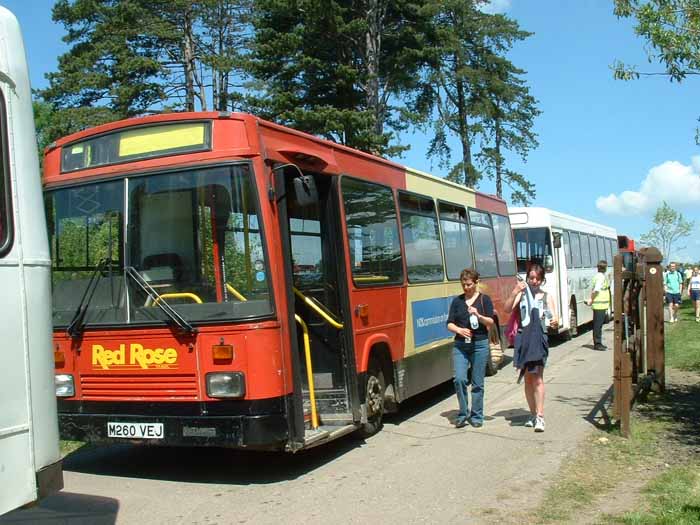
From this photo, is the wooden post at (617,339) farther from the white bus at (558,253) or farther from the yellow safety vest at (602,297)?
the white bus at (558,253)

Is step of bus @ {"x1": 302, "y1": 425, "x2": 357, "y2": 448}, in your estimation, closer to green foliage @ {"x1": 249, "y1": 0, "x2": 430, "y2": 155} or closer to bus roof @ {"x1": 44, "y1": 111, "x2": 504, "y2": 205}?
bus roof @ {"x1": 44, "y1": 111, "x2": 504, "y2": 205}

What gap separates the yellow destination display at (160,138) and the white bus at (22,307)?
2373 mm

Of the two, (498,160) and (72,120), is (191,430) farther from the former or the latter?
(498,160)

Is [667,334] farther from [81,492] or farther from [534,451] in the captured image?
[81,492]

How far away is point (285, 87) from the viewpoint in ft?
94.0

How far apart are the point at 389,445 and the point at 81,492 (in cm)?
324

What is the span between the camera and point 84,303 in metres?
6.94

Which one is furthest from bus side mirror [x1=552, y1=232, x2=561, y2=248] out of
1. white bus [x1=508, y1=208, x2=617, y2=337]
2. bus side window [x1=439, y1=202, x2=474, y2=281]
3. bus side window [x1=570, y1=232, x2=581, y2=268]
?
bus side window [x1=439, y1=202, x2=474, y2=281]

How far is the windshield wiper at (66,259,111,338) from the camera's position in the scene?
6902mm

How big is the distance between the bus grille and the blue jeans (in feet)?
12.2

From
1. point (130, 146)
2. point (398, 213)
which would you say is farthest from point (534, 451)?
point (130, 146)

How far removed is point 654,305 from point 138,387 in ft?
21.7

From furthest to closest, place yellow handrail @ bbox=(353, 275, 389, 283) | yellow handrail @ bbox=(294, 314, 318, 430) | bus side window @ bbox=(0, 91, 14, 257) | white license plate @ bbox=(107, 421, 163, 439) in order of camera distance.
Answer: yellow handrail @ bbox=(353, 275, 389, 283), yellow handrail @ bbox=(294, 314, 318, 430), white license plate @ bbox=(107, 421, 163, 439), bus side window @ bbox=(0, 91, 14, 257)

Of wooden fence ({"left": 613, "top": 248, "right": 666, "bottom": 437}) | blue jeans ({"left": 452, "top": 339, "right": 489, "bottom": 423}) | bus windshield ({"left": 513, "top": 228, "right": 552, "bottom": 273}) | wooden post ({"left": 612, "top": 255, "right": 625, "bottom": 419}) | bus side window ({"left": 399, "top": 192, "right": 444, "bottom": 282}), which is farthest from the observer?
bus windshield ({"left": 513, "top": 228, "right": 552, "bottom": 273})
